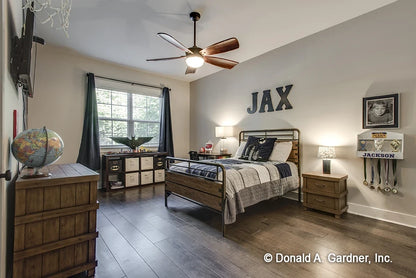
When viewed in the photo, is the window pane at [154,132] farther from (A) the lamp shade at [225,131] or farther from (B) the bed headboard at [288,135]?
(B) the bed headboard at [288,135]

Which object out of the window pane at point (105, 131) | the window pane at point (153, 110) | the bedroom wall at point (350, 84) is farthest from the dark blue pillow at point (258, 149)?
the window pane at point (105, 131)

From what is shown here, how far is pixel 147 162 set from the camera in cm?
448

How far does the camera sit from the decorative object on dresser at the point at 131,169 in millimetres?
4016

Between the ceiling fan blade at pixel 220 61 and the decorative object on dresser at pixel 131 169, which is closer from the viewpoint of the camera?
the ceiling fan blade at pixel 220 61

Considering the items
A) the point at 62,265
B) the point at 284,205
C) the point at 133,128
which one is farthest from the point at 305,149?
the point at 133,128

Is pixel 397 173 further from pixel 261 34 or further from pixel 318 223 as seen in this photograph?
pixel 261 34

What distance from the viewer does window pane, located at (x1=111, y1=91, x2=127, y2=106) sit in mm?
4469

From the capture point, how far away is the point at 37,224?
1.25 metres

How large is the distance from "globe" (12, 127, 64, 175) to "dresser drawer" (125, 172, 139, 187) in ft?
10.0

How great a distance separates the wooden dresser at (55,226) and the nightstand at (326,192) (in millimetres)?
2736

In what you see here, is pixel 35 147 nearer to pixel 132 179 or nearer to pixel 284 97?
pixel 132 179

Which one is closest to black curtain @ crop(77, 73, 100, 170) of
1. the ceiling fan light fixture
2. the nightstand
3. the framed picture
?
the ceiling fan light fixture

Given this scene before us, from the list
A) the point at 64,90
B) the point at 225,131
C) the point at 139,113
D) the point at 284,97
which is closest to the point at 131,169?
the point at 139,113

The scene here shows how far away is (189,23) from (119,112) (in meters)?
2.68
